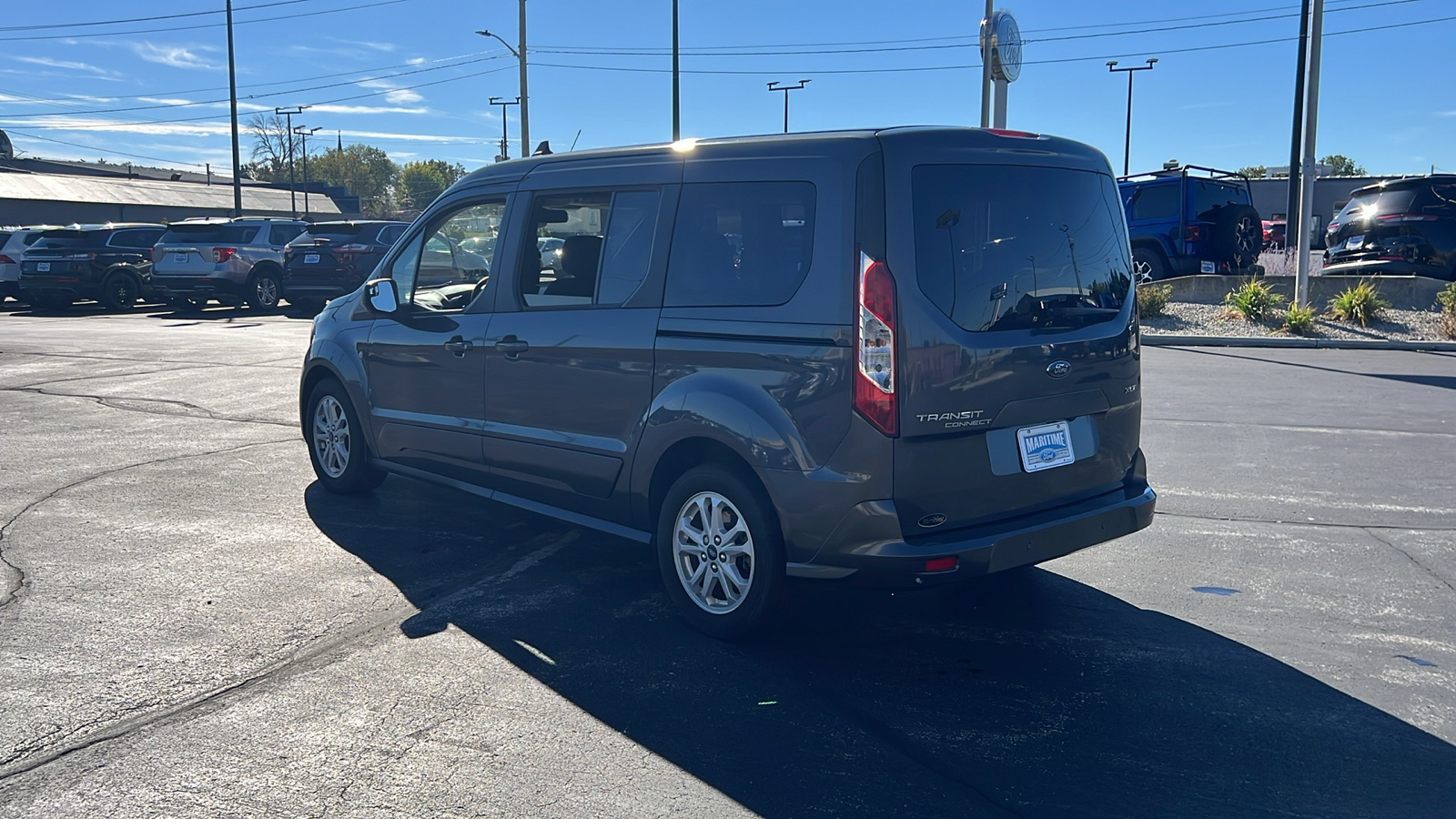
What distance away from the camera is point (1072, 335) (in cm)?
459

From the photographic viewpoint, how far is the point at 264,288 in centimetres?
2367

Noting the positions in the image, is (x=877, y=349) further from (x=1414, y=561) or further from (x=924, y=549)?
(x=1414, y=561)

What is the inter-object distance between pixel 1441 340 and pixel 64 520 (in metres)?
16.7

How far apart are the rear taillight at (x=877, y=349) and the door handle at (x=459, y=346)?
2.50 m

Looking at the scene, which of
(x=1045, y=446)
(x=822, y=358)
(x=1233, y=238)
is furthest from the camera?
(x=1233, y=238)

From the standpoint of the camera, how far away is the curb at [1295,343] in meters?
15.8

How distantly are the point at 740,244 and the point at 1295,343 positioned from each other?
46.6ft

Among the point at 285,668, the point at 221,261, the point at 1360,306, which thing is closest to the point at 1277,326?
the point at 1360,306

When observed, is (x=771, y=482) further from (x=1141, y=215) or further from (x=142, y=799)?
(x=1141, y=215)

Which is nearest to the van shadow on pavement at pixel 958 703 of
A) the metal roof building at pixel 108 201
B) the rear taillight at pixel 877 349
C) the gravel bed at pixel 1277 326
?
the rear taillight at pixel 877 349

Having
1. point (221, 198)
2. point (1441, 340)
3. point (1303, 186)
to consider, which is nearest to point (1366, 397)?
point (1441, 340)

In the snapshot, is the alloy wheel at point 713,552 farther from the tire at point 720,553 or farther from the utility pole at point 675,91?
the utility pole at point 675,91

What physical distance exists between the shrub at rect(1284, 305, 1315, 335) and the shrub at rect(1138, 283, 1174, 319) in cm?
200

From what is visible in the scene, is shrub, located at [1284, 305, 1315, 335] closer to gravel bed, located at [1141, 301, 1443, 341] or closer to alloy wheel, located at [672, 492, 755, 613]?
gravel bed, located at [1141, 301, 1443, 341]
